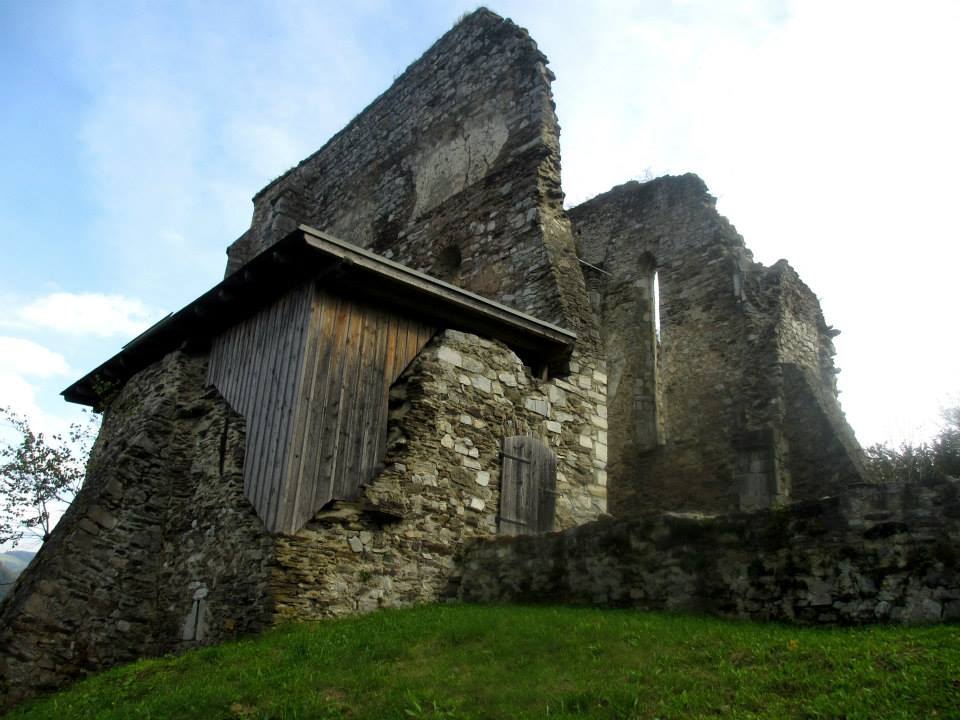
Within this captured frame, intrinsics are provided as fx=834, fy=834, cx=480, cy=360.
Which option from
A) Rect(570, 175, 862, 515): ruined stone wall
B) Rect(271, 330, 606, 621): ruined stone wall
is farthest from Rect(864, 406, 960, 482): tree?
Rect(271, 330, 606, 621): ruined stone wall

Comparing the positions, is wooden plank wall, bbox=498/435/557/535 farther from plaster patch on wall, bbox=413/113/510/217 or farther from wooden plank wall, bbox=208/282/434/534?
plaster patch on wall, bbox=413/113/510/217

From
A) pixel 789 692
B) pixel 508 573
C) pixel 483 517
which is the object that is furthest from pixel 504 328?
pixel 789 692

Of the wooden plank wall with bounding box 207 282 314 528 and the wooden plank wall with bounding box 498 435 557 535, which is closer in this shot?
the wooden plank wall with bounding box 207 282 314 528

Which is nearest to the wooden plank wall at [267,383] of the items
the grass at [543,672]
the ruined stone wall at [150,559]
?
the ruined stone wall at [150,559]

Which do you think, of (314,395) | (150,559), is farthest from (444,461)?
(150,559)

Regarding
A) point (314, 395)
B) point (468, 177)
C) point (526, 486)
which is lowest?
point (526, 486)

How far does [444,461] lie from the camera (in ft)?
30.8

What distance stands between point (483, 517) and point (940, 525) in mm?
4926

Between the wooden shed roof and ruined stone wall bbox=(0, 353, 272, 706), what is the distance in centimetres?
77

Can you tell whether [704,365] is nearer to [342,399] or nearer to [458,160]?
[458,160]

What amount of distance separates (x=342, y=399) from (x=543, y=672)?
4.09 m

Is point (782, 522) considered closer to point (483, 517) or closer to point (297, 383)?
point (483, 517)

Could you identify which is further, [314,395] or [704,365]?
[704,365]

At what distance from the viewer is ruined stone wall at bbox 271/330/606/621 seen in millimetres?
8180
